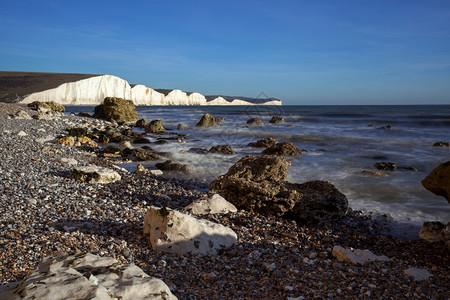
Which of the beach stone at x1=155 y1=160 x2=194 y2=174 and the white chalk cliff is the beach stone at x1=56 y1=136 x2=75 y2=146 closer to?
the beach stone at x1=155 y1=160 x2=194 y2=174

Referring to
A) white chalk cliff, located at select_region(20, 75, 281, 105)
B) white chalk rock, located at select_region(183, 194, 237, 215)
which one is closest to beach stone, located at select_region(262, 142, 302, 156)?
white chalk rock, located at select_region(183, 194, 237, 215)

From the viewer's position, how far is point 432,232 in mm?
5176

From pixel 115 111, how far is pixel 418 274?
1032 inches

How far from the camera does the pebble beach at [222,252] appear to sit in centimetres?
328

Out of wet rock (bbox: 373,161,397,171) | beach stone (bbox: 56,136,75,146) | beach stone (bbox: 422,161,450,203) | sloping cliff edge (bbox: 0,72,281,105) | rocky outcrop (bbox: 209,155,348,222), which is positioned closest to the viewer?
beach stone (bbox: 422,161,450,203)

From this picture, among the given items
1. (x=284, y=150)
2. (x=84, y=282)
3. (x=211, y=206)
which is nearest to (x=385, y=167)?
(x=284, y=150)

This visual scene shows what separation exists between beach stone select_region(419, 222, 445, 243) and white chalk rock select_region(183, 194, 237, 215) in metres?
3.02

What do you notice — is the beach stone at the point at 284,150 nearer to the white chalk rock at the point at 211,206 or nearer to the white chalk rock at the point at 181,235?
the white chalk rock at the point at 211,206

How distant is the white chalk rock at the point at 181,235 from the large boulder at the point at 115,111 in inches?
959

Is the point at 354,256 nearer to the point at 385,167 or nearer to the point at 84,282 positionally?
the point at 84,282

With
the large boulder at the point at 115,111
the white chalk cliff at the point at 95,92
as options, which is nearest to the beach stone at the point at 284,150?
the large boulder at the point at 115,111

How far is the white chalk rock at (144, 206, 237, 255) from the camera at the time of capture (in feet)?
13.1

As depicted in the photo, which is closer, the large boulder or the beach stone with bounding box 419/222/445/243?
the beach stone with bounding box 419/222/445/243

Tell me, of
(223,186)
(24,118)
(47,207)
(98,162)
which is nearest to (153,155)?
(98,162)
